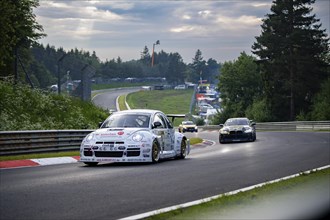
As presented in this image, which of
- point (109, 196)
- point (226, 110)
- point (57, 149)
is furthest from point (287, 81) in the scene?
point (109, 196)

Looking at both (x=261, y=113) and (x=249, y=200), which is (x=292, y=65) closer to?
(x=261, y=113)

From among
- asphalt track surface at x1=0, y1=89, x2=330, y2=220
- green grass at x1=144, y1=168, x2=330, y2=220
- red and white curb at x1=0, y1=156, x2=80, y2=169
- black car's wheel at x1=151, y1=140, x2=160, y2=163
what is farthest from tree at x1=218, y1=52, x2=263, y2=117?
green grass at x1=144, y1=168, x2=330, y2=220

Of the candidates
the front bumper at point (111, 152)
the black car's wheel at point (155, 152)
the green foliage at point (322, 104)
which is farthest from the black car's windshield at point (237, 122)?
the green foliage at point (322, 104)

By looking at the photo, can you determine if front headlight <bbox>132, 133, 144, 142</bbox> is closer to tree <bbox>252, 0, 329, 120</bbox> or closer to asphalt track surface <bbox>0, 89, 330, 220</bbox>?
asphalt track surface <bbox>0, 89, 330, 220</bbox>

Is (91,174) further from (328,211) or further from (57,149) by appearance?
(57,149)

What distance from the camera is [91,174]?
13.7m

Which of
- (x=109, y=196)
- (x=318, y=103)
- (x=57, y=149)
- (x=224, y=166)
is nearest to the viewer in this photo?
(x=109, y=196)

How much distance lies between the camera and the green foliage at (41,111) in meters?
29.3

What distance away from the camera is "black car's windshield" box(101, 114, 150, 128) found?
708 inches

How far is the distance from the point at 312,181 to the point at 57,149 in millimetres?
12909

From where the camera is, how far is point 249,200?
28.8ft

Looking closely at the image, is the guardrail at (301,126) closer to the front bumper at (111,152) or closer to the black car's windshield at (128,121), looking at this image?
the black car's windshield at (128,121)

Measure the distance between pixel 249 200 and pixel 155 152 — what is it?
896cm

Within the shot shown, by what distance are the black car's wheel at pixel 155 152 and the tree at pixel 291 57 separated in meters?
65.7
